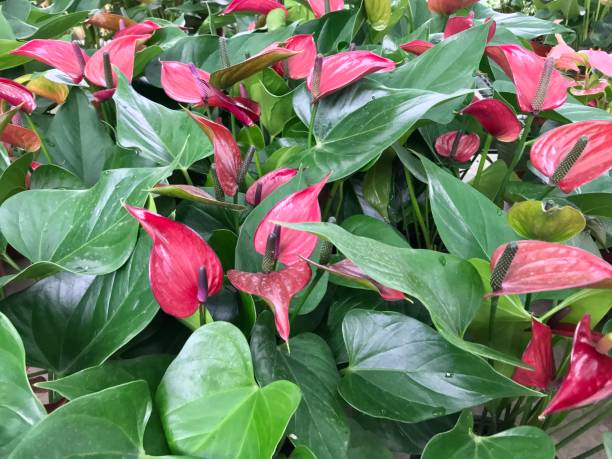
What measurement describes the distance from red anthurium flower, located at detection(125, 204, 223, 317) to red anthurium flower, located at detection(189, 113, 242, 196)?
0.35 ft

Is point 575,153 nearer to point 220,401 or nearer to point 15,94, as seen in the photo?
point 220,401

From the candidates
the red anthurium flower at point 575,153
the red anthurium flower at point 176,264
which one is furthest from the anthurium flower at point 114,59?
the red anthurium flower at point 575,153

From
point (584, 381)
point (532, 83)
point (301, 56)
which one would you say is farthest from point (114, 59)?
point (584, 381)

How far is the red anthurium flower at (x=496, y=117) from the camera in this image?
503 mm

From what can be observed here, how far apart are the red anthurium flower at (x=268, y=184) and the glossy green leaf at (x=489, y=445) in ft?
0.83

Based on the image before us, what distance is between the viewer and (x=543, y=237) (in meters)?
0.42

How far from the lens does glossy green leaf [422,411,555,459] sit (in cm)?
36

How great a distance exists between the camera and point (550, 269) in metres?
0.34

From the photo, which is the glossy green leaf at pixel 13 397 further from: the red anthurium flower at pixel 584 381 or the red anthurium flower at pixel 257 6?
the red anthurium flower at pixel 257 6

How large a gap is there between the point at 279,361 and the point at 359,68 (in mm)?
312

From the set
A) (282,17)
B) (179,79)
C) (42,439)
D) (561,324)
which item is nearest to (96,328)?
(42,439)

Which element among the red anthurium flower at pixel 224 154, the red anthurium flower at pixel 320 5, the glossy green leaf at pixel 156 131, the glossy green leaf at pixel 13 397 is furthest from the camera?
the red anthurium flower at pixel 320 5

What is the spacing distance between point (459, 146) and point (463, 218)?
20 centimetres

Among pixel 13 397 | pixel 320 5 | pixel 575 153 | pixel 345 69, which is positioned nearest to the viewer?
pixel 13 397
